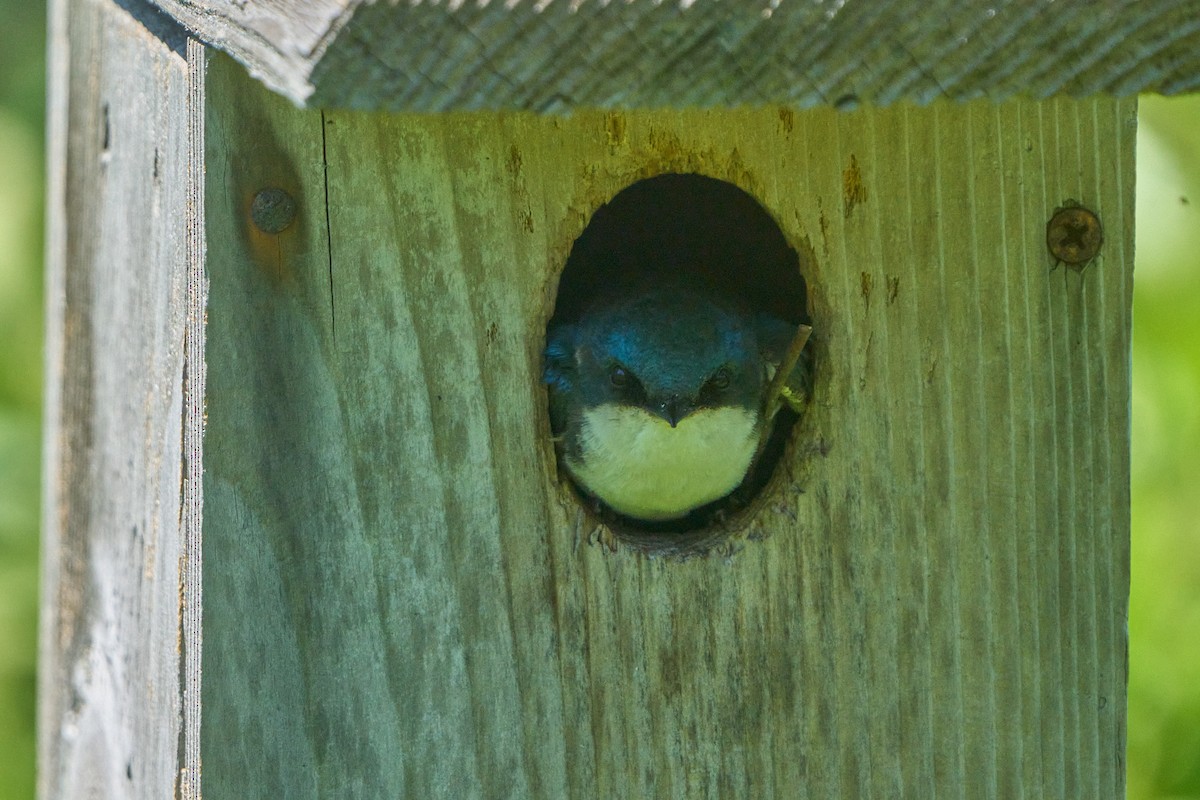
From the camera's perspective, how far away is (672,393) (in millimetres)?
2330

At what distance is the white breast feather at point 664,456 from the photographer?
2268 mm

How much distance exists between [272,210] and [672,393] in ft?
2.77

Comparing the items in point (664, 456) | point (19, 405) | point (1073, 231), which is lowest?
point (664, 456)

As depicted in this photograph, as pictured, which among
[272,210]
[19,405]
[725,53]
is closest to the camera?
[725,53]

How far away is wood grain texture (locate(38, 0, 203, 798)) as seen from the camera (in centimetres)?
171

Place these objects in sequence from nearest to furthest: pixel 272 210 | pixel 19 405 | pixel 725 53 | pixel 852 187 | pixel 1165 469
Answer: pixel 725 53
pixel 272 210
pixel 852 187
pixel 1165 469
pixel 19 405

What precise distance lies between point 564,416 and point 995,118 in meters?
0.83

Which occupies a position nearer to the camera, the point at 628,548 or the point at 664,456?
the point at 628,548

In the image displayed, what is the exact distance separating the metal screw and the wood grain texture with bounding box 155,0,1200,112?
11.2 inches

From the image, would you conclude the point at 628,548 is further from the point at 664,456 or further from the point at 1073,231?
the point at 1073,231

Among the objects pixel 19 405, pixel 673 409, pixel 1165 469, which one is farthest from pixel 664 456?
pixel 19 405

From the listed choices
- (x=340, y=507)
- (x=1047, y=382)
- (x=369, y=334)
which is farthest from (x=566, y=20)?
(x=1047, y=382)

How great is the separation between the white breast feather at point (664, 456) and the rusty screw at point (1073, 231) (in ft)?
2.10

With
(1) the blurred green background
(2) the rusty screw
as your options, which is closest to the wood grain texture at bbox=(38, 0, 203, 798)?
(1) the blurred green background
